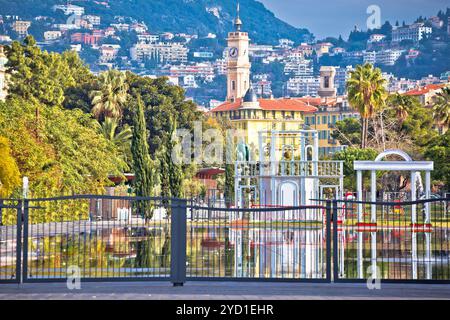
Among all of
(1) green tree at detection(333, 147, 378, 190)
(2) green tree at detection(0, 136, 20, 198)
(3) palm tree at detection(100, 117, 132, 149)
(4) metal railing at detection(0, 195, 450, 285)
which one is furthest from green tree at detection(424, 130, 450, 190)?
(4) metal railing at detection(0, 195, 450, 285)

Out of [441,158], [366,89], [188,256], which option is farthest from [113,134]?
[188,256]

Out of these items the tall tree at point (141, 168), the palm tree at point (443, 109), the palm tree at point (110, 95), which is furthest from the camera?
the palm tree at point (110, 95)

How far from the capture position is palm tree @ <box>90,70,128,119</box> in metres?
82.9

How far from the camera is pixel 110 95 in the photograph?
8394cm

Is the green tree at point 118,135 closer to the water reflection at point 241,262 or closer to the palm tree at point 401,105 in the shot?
the palm tree at point 401,105

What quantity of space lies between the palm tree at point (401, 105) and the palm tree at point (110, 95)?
73.4ft

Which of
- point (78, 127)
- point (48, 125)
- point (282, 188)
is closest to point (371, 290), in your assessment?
point (282, 188)

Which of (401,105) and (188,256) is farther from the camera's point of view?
(401,105)

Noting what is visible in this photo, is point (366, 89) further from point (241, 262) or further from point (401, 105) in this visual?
point (241, 262)

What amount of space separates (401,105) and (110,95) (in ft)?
79.8

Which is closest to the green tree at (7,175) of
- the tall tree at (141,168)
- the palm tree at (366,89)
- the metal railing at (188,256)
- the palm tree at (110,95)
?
the metal railing at (188,256)

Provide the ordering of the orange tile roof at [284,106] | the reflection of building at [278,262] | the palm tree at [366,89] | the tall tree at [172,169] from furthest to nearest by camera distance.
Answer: the orange tile roof at [284,106], the palm tree at [366,89], the tall tree at [172,169], the reflection of building at [278,262]

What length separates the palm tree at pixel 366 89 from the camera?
249 ft

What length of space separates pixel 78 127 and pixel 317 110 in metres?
109
